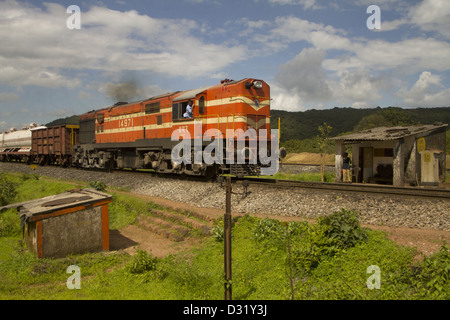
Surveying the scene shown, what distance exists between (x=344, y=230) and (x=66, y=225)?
740 cm

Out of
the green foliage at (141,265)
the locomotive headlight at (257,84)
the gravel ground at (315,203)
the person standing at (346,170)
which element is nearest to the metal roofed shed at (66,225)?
the green foliage at (141,265)

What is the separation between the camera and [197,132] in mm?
15273

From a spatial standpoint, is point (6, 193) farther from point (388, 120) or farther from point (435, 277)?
point (388, 120)

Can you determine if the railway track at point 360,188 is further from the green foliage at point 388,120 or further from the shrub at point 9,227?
the green foliage at point 388,120

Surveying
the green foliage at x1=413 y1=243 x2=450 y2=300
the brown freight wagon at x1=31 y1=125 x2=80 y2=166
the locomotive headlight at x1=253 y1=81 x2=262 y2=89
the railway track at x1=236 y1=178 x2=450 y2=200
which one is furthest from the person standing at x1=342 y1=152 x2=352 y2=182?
the brown freight wagon at x1=31 y1=125 x2=80 y2=166

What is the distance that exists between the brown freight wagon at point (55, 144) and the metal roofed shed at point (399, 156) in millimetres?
22020

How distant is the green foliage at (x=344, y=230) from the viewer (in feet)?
24.3

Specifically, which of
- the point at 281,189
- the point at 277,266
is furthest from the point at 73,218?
the point at 281,189

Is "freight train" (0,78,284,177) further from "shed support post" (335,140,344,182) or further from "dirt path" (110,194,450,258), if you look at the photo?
"shed support post" (335,140,344,182)

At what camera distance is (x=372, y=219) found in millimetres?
9125

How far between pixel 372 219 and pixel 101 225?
787cm

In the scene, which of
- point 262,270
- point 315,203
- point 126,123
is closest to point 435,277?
point 262,270

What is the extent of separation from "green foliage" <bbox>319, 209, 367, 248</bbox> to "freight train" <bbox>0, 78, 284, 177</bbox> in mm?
6081
